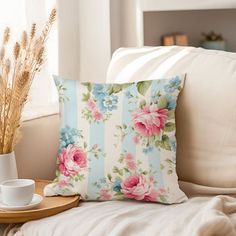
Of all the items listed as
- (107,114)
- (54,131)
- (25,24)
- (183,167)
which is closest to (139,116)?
(107,114)

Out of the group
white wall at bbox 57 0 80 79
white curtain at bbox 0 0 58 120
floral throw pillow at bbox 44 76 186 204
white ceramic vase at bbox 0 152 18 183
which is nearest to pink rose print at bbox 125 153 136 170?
floral throw pillow at bbox 44 76 186 204

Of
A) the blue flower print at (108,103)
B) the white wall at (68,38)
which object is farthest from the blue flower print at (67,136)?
the white wall at (68,38)

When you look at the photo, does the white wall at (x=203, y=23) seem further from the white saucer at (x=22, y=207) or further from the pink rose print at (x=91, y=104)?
the white saucer at (x=22, y=207)

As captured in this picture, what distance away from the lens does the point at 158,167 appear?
1.63m

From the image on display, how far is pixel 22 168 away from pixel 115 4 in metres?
1.02

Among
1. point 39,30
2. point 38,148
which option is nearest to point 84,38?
point 39,30

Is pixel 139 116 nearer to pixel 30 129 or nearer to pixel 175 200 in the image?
pixel 175 200

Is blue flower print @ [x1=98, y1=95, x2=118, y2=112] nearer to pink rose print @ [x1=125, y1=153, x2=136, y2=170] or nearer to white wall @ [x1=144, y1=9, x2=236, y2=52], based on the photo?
pink rose print @ [x1=125, y1=153, x2=136, y2=170]

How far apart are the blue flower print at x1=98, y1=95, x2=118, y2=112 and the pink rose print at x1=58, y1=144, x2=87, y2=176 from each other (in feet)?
0.46

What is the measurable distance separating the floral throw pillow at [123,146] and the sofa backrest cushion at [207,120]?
6cm

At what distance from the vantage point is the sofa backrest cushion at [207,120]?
5.44 feet

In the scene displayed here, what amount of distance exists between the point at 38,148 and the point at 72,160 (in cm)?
18

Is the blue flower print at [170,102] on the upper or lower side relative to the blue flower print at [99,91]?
lower

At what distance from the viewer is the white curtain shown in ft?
7.22
